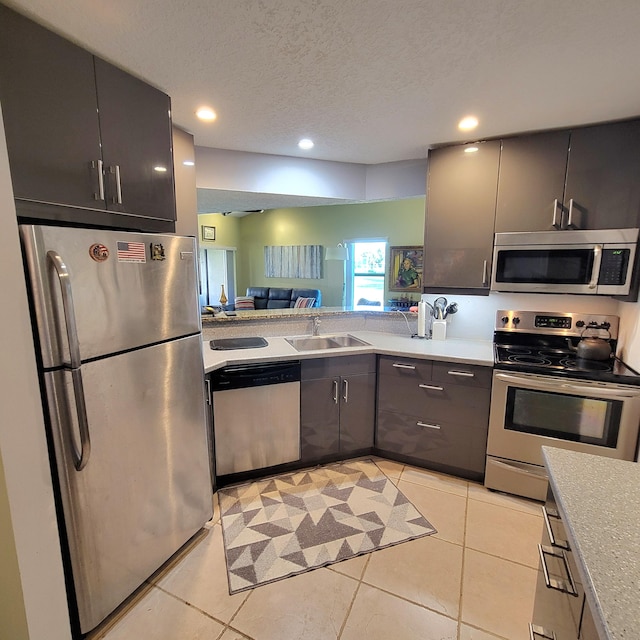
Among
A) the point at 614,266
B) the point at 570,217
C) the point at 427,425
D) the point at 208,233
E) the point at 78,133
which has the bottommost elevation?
the point at 427,425

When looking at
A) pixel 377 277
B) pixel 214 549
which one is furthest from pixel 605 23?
pixel 377 277

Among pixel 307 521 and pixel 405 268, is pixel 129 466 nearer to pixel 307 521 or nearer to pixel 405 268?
pixel 307 521

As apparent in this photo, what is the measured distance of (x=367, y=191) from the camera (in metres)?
3.09

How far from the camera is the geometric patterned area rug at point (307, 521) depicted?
5.82 ft

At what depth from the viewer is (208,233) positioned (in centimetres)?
732

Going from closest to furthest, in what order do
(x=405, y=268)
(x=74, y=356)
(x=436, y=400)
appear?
1. (x=74, y=356)
2. (x=436, y=400)
3. (x=405, y=268)

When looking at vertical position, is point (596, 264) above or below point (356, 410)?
above

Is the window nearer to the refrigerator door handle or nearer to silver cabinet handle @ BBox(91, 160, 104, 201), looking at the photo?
silver cabinet handle @ BBox(91, 160, 104, 201)

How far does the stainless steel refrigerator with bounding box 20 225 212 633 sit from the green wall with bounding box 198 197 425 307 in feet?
16.2

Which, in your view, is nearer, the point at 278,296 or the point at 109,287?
the point at 109,287

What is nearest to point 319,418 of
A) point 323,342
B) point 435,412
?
point 323,342

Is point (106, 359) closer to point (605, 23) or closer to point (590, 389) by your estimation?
point (605, 23)

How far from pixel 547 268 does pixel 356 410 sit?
1.65 metres

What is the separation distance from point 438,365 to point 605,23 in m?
1.82
